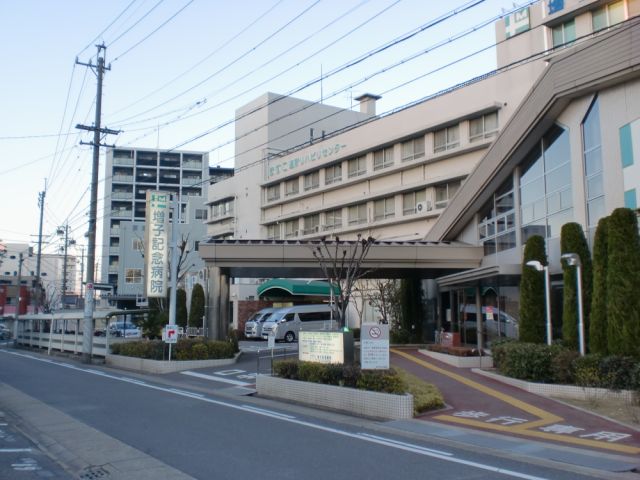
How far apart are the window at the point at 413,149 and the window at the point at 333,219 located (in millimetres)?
8951

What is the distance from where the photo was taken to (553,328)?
2012cm

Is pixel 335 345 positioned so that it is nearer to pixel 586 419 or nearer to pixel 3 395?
pixel 586 419

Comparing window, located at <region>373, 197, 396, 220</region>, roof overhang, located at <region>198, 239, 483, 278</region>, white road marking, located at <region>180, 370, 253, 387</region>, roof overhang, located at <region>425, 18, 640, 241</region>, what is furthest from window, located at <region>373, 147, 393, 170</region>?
white road marking, located at <region>180, 370, 253, 387</region>

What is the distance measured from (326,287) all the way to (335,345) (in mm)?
33062

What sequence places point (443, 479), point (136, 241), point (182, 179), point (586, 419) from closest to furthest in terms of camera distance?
point (443, 479)
point (586, 419)
point (136, 241)
point (182, 179)

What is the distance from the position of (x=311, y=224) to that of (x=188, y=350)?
34840 mm

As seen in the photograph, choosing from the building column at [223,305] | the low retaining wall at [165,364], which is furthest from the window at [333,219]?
the low retaining wall at [165,364]

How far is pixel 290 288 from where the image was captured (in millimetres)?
47688

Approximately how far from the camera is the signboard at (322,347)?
16266mm

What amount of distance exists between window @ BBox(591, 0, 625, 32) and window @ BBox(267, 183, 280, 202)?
107ft

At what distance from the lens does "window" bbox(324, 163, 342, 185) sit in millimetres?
55906

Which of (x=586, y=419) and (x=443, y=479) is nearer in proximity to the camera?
(x=443, y=479)

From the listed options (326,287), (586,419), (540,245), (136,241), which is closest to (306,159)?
(326,287)

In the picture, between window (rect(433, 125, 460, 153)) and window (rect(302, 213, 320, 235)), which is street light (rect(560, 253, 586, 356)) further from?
window (rect(302, 213, 320, 235))
